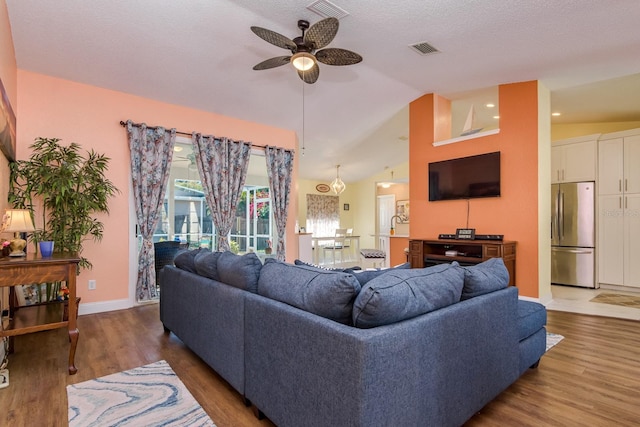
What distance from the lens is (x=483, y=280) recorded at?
1.87 metres

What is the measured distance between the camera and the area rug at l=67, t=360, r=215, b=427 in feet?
5.95

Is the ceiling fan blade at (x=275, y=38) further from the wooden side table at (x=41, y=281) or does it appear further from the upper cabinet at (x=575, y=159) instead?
the upper cabinet at (x=575, y=159)

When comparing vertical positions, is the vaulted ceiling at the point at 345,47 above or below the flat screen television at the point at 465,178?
above

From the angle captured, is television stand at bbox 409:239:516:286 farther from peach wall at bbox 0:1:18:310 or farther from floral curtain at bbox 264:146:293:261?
peach wall at bbox 0:1:18:310

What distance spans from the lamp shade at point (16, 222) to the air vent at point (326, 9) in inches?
112

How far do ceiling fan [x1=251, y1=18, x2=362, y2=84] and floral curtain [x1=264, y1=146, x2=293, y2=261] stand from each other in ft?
8.15

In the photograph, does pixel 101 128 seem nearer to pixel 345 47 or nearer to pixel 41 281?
pixel 41 281

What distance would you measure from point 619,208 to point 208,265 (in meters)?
6.12

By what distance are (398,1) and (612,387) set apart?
10.7 ft

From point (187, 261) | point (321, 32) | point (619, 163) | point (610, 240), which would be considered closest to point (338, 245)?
point (610, 240)

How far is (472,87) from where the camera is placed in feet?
16.0

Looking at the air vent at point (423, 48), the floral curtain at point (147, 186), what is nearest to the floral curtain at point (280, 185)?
the floral curtain at point (147, 186)

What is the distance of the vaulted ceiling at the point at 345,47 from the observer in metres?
2.95

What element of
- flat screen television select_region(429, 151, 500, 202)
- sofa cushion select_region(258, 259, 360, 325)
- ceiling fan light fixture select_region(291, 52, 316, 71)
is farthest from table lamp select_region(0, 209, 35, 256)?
flat screen television select_region(429, 151, 500, 202)
